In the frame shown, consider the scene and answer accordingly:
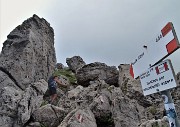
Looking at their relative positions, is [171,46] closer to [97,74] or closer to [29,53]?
[97,74]

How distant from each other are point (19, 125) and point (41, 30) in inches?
912

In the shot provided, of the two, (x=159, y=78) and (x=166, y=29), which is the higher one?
(x=166, y=29)

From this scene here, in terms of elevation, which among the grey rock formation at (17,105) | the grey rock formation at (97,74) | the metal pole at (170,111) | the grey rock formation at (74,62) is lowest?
the metal pole at (170,111)

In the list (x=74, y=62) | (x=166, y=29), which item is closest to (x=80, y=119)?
(x=166, y=29)

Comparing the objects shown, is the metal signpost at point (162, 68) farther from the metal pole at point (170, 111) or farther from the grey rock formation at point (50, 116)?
the grey rock formation at point (50, 116)

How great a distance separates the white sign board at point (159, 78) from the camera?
565 centimetres

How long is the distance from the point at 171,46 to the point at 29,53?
31.4 m

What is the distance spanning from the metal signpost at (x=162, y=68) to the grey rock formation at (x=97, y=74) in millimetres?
22774

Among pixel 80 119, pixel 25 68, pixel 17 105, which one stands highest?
pixel 25 68

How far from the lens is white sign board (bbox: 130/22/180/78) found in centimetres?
552

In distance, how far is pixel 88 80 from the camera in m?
30.0

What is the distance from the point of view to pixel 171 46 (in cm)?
552

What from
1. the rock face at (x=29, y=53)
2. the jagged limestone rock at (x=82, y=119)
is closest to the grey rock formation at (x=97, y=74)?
the rock face at (x=29, y=53)

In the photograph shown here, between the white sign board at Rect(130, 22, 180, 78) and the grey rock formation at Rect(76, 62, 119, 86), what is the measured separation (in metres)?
22.3
